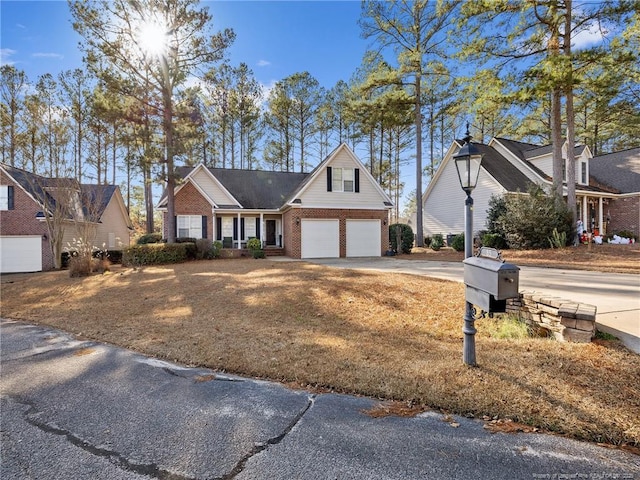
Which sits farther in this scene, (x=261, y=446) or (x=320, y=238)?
(x=320, y=238)

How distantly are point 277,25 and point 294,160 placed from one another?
16817 millimetres

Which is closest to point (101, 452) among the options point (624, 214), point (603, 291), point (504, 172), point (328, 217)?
point (603, 291)

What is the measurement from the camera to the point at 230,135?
2823 cm

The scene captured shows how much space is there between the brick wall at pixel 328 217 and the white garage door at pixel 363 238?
8.8 inches

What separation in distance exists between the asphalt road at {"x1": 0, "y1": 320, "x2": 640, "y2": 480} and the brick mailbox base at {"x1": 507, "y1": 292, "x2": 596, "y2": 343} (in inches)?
90.8

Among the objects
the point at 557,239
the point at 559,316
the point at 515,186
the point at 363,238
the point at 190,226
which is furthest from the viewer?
the point at 190,226

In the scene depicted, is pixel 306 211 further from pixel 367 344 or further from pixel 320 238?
pixel 367 344

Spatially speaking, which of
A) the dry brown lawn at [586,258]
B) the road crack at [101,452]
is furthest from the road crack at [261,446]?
the dry brown lawn at [586,258]

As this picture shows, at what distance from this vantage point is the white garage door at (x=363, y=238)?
57.9 feet

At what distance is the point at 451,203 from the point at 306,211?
415 inches

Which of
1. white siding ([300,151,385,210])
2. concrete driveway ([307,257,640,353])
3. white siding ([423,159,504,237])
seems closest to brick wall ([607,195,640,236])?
white siding ([423,159,504,237])

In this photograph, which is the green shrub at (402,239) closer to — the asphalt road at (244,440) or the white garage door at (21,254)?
the asphalt road at (244,440)

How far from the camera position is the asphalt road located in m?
2.16

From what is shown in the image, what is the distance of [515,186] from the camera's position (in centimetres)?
1845
